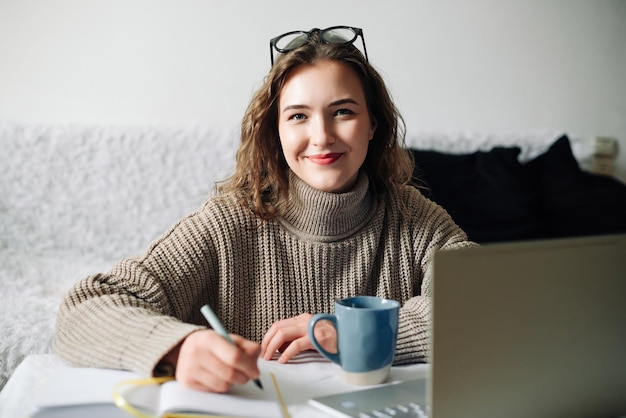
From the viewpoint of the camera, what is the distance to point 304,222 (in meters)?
1.01

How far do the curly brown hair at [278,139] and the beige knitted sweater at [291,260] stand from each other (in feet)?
0.10

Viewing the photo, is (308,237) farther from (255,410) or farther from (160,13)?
(160,13)

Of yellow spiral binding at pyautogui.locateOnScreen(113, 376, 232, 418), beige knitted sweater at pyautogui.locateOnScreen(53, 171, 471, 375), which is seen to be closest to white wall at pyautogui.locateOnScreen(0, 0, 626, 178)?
beige knitted sweater at pyautogui.locateOnScreen(53, 171, 471, 375)

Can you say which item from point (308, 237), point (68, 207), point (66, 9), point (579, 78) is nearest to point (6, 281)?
point (68, 207)

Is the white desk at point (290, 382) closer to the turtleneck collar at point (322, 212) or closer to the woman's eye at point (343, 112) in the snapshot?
the turtleneck collar at point (322, 212)

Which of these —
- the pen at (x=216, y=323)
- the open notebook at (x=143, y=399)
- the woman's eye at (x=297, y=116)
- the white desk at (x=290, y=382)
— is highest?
the woman's eye at (x=297, y=116)

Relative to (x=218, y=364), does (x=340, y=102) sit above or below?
above

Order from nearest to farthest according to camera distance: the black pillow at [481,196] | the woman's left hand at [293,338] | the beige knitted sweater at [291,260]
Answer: the woman's left hand at [293,338] < the beige knitted sweater at [291,260] < the black pillow at [481,196]

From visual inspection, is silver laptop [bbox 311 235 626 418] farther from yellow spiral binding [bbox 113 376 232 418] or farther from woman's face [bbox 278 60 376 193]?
woman's face [bbox 278 60 376 193]

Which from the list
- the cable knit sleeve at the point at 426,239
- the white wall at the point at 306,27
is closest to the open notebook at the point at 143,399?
the cable knit sleeve at the point at 426,239

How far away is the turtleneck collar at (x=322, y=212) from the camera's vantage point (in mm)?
988

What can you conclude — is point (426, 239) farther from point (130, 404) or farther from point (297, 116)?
point (130, 404)

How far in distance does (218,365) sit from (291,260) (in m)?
0.44

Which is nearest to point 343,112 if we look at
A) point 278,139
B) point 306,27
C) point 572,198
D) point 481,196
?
point 278,139
